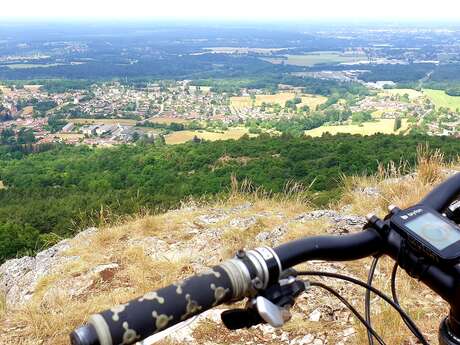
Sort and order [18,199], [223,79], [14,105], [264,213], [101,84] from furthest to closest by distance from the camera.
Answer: [223,79] → [101,84] → [14,105] → [18,199] → [264,213]

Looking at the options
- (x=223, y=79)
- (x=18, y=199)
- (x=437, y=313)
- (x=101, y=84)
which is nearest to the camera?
(x=437, y=313)

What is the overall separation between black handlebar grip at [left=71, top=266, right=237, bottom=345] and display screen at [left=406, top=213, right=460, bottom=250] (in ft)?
1.54

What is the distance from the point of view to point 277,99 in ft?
297

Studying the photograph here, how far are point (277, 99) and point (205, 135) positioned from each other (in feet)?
119

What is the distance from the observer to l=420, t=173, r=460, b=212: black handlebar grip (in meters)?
1.35

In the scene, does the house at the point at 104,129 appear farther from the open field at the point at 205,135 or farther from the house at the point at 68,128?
the open field at the point at 205,135

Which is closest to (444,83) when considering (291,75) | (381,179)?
(291,75)

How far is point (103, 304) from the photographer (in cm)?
338

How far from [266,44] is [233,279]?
649 feet

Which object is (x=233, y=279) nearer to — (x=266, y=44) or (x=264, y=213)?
(x=264, y=213)

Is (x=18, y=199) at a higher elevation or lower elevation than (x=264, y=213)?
lower

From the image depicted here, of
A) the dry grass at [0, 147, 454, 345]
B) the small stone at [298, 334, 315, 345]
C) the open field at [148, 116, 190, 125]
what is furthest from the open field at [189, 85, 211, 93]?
the small stone at [298, 334, 315, 345]

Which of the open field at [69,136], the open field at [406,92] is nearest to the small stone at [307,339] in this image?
the open field at [69,136]

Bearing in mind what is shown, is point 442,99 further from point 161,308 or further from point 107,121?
point 161,308
